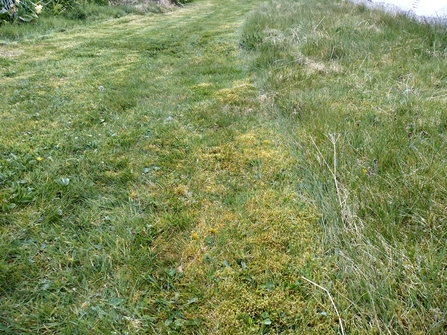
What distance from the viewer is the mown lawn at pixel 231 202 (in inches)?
55.2

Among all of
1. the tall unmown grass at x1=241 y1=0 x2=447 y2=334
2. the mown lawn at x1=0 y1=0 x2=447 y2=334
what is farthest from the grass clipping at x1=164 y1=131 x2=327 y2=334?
the tall unmown grass at x1=241 y1=0 x2=447 y2=334

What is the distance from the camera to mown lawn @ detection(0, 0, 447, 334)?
4.60ft

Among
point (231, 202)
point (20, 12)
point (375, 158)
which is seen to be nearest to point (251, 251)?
point (231, 202)

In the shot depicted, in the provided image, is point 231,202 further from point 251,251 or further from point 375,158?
point 375,158

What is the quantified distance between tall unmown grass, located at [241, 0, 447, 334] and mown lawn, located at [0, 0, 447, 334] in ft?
0.04

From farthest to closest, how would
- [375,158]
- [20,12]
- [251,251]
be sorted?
1. [20,12]
2. [375,158]
3. [251,251]

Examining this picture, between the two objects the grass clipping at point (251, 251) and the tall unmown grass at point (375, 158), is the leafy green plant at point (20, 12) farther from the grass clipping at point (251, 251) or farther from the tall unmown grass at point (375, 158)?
the grass clipping at point (251, 251)

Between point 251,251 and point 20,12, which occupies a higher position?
point 20,12

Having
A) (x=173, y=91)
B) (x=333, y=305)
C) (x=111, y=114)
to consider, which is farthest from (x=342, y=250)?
(x=173, y=91)

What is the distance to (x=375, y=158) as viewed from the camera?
2117mm

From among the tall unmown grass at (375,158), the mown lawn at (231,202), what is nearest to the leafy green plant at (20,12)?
the mown lawn at (231,202)

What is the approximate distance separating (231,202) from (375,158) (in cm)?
111

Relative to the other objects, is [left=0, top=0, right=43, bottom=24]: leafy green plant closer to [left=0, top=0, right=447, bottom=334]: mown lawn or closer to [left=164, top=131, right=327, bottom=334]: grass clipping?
[left=0, top=0, right=447, bottom=334]: mown lawn

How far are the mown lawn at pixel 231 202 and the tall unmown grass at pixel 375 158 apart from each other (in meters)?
0.01
